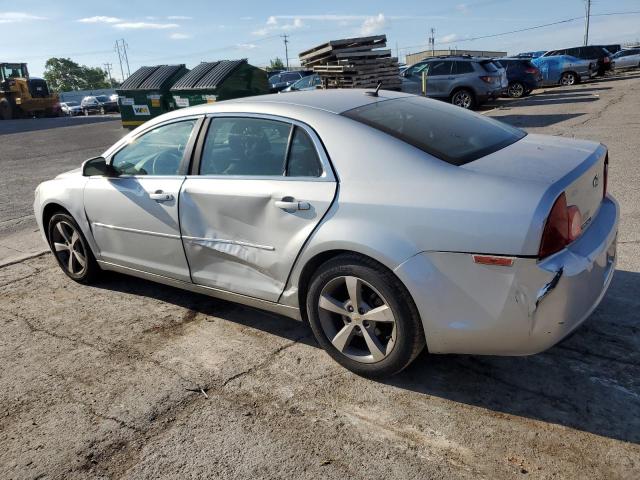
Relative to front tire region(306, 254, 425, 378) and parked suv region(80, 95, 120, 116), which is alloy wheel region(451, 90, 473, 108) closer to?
front tire region(306, 254, 425, 378)

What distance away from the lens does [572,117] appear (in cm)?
1333

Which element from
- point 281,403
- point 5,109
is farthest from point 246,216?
point 5,109

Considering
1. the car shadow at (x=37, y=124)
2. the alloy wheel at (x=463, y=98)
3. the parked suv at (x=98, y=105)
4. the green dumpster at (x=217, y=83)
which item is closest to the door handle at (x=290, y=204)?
the green dumpster at (x=217, y=83)

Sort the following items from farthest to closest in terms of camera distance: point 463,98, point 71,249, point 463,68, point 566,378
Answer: point 463,98 < point 463,68 < point 71,249 < point 566,378

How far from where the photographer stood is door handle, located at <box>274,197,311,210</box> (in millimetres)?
2926

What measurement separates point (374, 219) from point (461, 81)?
14.9 meters

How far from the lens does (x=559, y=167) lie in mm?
2625

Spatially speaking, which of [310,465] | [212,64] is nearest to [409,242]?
[310,465]

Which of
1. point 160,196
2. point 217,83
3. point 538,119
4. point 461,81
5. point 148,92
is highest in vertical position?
point 217,83

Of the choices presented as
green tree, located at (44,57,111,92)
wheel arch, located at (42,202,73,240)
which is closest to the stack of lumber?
wheel arch, located at (42,202,73,240)

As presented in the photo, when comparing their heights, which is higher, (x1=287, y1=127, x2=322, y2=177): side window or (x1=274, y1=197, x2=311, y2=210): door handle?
(x1=287, y1=127, x2=322, y2=177): side window

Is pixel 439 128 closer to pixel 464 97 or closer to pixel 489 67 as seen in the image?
pixel 464 97

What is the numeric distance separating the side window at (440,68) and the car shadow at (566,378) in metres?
14.2

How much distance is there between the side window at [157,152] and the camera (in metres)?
3.71
